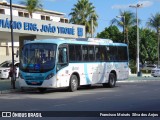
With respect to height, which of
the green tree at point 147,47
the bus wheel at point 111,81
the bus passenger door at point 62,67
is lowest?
the bus wheel at point 111,81

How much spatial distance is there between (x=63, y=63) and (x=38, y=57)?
1.42 meters

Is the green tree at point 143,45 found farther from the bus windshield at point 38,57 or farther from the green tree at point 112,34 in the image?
the bus windshield at point 38,57

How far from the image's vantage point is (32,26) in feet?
120

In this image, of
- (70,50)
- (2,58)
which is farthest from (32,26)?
(70,50)

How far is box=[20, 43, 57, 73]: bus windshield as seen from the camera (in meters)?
22.3

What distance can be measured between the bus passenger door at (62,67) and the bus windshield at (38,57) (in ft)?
1.25

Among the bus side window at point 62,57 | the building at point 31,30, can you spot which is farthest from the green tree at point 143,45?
the bus side window at point 62,57

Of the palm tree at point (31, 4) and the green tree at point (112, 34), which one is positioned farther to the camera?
the green tree at point (112, 34)

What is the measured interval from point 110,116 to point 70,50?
12.9m

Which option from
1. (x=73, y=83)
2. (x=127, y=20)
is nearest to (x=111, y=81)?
(x=73, y=83)

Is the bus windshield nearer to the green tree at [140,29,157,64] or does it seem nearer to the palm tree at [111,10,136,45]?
the palm tree at [111,10,136,45]

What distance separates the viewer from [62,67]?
22656 mm

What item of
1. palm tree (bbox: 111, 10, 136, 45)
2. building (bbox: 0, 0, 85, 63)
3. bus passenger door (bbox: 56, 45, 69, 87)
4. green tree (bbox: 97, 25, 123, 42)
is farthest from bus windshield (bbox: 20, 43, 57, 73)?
green tree (bbox: 97, 25, 123, 42)

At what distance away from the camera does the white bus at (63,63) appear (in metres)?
22.3
